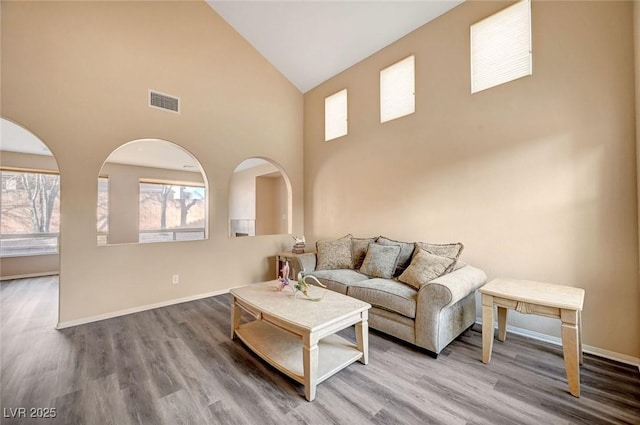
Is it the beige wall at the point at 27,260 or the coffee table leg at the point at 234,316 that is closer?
the coffee table leg at the point at 234,316

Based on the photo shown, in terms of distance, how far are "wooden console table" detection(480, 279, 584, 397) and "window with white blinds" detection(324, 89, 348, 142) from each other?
3.29 metres

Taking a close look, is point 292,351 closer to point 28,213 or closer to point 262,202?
point 262,202

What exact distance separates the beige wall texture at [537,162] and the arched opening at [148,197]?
490 cm

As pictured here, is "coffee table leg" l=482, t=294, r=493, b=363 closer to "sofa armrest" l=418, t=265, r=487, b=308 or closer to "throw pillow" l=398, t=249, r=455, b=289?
"sofa armrest" l=418, t=265, r=487, b=308

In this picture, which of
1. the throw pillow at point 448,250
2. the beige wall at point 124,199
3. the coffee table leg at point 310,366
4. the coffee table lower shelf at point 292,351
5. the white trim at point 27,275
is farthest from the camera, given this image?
the beige wall at point 124,199

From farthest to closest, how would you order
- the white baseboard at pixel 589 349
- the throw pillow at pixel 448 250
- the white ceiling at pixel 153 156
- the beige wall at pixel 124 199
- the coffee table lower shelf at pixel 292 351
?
the beige wall at pixel 124 199
the white ceiling at pixel 153 156
the throw pillow at pixel 448 250
the white baseboard at pixel 589 349
the coffee table lower shelf at pixel 292 351

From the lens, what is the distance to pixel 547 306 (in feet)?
6.15

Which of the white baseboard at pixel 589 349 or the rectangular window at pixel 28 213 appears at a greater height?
the rectangular window at pixel 28 213

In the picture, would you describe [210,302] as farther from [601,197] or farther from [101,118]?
[601,197]

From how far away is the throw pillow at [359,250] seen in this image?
367cm

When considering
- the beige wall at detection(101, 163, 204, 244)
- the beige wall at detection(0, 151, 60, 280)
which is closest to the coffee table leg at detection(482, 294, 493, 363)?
the beige wall at detection(0, 151, 60, 280)

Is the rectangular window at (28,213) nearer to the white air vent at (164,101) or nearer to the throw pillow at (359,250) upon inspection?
the white air vent at (164,101)

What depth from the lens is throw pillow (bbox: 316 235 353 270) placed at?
12.0 ft

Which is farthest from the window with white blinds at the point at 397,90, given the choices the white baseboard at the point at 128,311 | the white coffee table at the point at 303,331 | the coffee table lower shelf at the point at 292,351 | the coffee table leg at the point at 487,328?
the white baseboard at the point at 128,311
